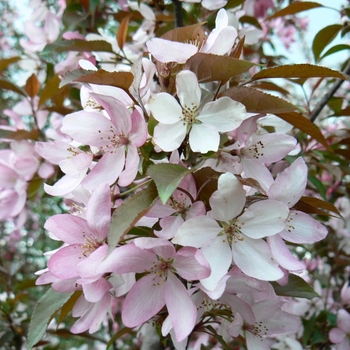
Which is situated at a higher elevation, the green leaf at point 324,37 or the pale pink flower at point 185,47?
the pale pink flower at point 185,47

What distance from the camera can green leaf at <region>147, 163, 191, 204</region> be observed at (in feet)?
1.90

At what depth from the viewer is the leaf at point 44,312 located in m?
0.76

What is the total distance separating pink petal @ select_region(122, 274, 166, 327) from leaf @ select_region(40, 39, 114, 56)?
800 mm

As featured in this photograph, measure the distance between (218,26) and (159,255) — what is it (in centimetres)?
42

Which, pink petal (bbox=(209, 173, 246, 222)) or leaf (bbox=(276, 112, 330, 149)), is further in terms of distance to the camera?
leaf (bbox=(276, 112, 330, 149))

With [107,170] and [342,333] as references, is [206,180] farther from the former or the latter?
[342,333]

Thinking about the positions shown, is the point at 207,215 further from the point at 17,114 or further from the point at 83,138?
the point at 17,114

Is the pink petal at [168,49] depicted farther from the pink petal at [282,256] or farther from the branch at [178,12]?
the branch at [178,12]

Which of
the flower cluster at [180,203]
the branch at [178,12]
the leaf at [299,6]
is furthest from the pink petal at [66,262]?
the leaf at [299,6]

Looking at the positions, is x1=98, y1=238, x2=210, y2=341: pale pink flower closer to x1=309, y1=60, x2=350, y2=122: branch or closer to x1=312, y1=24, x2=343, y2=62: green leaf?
x1=309, y1=60, x2=350, y2=122: branch

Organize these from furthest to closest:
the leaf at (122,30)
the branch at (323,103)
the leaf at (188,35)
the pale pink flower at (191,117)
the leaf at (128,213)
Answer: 1. the branch at (323,103)
2. the leaf at (122,30)
3. the leaf at (188,35)
4. the pale pink flower at (191,117)
5. the leaf at (128,213)

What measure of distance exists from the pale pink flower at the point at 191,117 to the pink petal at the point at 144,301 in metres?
0.21

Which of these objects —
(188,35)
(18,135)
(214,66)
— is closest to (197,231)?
(214,66)

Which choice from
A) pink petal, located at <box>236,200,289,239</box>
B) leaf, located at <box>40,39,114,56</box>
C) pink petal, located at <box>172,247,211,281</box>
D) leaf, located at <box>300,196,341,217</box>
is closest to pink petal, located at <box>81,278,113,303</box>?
pink petal, located at <box>172,247,211,281</box>
